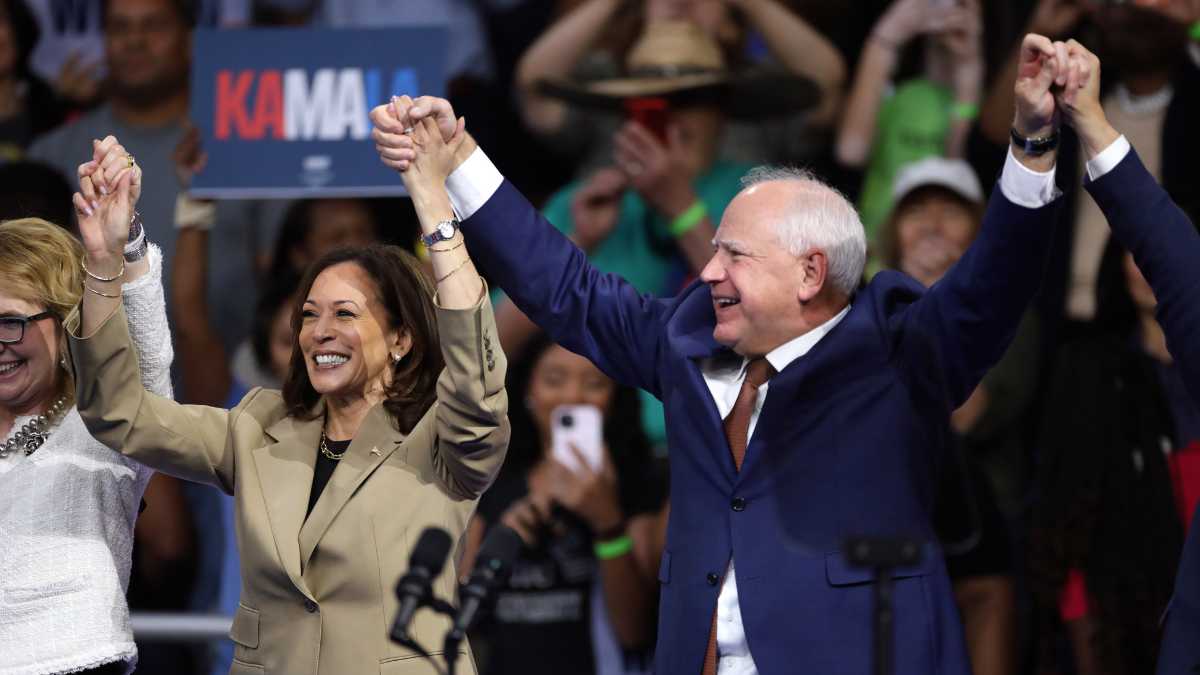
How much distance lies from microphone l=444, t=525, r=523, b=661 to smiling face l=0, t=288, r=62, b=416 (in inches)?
49.3

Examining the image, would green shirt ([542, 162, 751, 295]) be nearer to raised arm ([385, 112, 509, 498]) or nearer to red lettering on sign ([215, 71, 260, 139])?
red lettering on sign ([215, 71, 260, 139])

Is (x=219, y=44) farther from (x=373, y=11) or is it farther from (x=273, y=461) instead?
(x=273, y=461)

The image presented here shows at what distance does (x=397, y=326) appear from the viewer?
11.7ft

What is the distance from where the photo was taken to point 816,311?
3441 millimetres

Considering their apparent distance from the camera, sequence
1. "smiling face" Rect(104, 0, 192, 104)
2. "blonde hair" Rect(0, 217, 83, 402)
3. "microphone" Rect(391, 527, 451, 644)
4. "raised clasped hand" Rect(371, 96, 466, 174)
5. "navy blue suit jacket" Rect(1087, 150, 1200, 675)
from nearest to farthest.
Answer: "microphone" Rect(391, 527, 451, 644) < "navy blue suit jacket" Rect(1087, 150, 1200, 675) < "raised clasped hand" Rect(371, 96, 466, 174) < "blonde hair" Rect(0, 217, 83, 402) < "smiling face" Rect(104, 0, 192, 104)

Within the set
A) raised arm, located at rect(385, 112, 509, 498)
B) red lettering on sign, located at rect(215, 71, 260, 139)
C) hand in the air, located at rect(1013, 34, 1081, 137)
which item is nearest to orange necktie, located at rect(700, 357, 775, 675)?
raised arm, located at rect(385, 112, 509, 498)

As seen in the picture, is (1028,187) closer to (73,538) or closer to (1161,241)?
(1161,241)

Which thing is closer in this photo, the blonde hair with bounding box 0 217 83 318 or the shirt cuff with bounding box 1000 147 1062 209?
the shirt cuff with bounding box 1000 147 1062 209

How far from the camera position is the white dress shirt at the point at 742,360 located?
3.13 metres

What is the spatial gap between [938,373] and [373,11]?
3.33m

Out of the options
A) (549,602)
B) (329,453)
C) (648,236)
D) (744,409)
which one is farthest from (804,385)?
(648,236)

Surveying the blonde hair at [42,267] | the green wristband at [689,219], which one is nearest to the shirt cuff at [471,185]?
the blonde hair at [42,267]

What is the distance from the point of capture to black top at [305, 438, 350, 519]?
11.2 feet

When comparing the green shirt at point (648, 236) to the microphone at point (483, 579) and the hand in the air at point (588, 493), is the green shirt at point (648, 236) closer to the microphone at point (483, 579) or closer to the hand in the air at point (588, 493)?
the hand in the air at point (588, 493)
